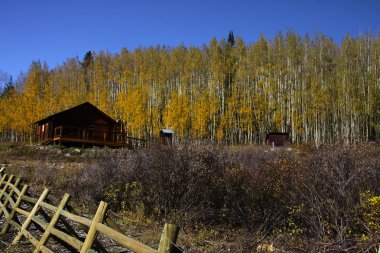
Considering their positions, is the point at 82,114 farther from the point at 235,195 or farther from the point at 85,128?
the point at 235,195

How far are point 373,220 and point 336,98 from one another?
4149 centimetres

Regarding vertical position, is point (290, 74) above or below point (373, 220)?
above

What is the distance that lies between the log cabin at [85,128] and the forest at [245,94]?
8.51m

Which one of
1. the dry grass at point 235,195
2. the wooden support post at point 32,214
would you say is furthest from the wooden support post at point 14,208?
the dry grass at point 235,195

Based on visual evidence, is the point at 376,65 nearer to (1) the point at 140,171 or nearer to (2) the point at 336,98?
(2) the point at 336,98

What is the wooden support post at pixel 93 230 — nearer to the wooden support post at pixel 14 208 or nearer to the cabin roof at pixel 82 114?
the wooden support post at pixel 14 208

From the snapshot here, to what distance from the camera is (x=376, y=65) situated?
4691cm

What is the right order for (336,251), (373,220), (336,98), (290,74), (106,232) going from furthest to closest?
1. (290,74)
2. (336,98)
3. (373,220)
4. (336,251)
5. (106,232)

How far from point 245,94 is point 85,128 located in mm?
24813

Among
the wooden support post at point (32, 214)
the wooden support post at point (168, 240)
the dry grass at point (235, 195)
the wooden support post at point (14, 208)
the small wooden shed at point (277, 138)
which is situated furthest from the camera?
the small wooden shed at point (277, 138)

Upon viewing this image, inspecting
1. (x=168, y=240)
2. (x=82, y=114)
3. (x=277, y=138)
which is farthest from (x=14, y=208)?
(x=277, y=138)

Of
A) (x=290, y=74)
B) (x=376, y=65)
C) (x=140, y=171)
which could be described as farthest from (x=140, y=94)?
Answer: (x=140, y=171)

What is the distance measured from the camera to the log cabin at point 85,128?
3272 centimetres

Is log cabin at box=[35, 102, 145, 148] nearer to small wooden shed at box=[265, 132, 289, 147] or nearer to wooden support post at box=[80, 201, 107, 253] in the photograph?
small wooden shed at box=[265, 132, 289, 147]
